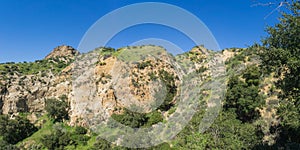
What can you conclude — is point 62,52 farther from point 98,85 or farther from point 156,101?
point 156,101

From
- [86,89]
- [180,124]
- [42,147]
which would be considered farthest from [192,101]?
[42,147]

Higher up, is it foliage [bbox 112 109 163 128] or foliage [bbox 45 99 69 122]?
foliage [bbox 45 99 69 122]

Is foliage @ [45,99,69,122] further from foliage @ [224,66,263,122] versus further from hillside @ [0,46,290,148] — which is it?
foliage @ [224,66,263,122]

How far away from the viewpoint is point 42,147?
37.5 metres

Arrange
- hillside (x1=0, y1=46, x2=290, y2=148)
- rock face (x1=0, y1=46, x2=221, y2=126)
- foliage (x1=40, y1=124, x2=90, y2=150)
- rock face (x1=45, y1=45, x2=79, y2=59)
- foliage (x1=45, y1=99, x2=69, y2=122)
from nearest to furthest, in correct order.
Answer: foliage (x1=40, y1=124, x2=90, y2=150) → hillside (x1=0, y1=46, x2=290, y2=148) → rock face (x1=0, y1=46, x2=221, y2=126) → foliage (x1=45, y1=99, x2=69, y2=122) → rock face (x1=45, y1=45, x2=79, y2=59)

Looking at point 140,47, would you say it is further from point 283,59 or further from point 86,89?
point 283,59

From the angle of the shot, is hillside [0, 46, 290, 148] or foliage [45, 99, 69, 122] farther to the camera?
foliage [45, 99, 69, 122]

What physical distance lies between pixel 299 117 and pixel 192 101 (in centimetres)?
3007

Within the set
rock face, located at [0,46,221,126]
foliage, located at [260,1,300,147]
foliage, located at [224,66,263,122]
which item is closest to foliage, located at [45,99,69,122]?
rock face, located at [0,46,221,126]

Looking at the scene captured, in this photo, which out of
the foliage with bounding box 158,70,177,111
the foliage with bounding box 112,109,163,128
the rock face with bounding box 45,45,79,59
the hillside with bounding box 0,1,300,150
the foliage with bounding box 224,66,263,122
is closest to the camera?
the hillside with bounding box 0,1,300,150

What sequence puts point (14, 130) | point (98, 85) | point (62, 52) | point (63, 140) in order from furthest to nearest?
point (62, 52), point (98, 85), point (14, 130), point (63, 140)

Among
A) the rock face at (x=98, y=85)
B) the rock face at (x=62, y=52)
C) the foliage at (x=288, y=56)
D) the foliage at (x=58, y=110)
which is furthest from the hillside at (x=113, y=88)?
the rock face at (x=62, y=52)

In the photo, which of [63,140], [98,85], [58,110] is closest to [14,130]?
[58,110]

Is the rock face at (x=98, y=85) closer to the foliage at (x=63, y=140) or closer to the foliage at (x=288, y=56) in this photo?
the foliage at (x=63, y=140)
